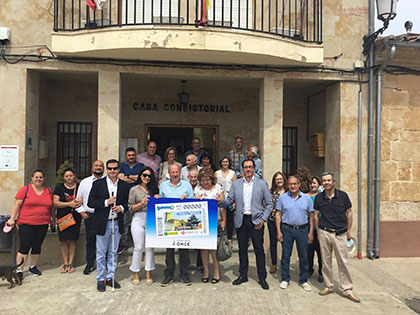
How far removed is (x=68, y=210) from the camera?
5.45 meters

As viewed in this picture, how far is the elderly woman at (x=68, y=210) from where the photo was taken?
17.7ft

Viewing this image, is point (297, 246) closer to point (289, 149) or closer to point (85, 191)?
point (85, 191)

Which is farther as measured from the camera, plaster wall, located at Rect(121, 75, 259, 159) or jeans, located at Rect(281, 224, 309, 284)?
plaster wall, located at Rect(121, 75, 259, 159)

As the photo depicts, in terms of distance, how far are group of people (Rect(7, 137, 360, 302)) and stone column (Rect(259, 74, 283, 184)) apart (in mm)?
1419

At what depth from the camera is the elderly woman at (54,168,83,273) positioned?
5.38 m

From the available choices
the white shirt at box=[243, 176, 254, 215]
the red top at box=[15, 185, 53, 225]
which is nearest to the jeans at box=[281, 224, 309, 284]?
the white shirt at box=[243, 176, 254, 215]

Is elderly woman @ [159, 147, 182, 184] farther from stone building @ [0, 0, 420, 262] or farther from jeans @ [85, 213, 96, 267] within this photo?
jeans @ [85, 213, 96, 267]

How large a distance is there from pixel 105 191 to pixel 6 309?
1918 mm

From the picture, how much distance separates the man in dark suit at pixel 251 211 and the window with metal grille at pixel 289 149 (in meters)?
4.35

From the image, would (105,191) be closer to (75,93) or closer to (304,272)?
(304,272)

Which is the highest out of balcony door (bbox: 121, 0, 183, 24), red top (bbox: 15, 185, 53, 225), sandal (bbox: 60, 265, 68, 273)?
balcony door (bbox: 121, 0, 183, 24)

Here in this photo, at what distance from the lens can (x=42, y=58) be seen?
248 inches

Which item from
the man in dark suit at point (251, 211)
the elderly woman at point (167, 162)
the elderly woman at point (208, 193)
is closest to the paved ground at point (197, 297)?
the elderly woman at point (208, 193)

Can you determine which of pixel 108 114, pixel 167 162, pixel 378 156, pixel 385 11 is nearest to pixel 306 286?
pixel 167 162
